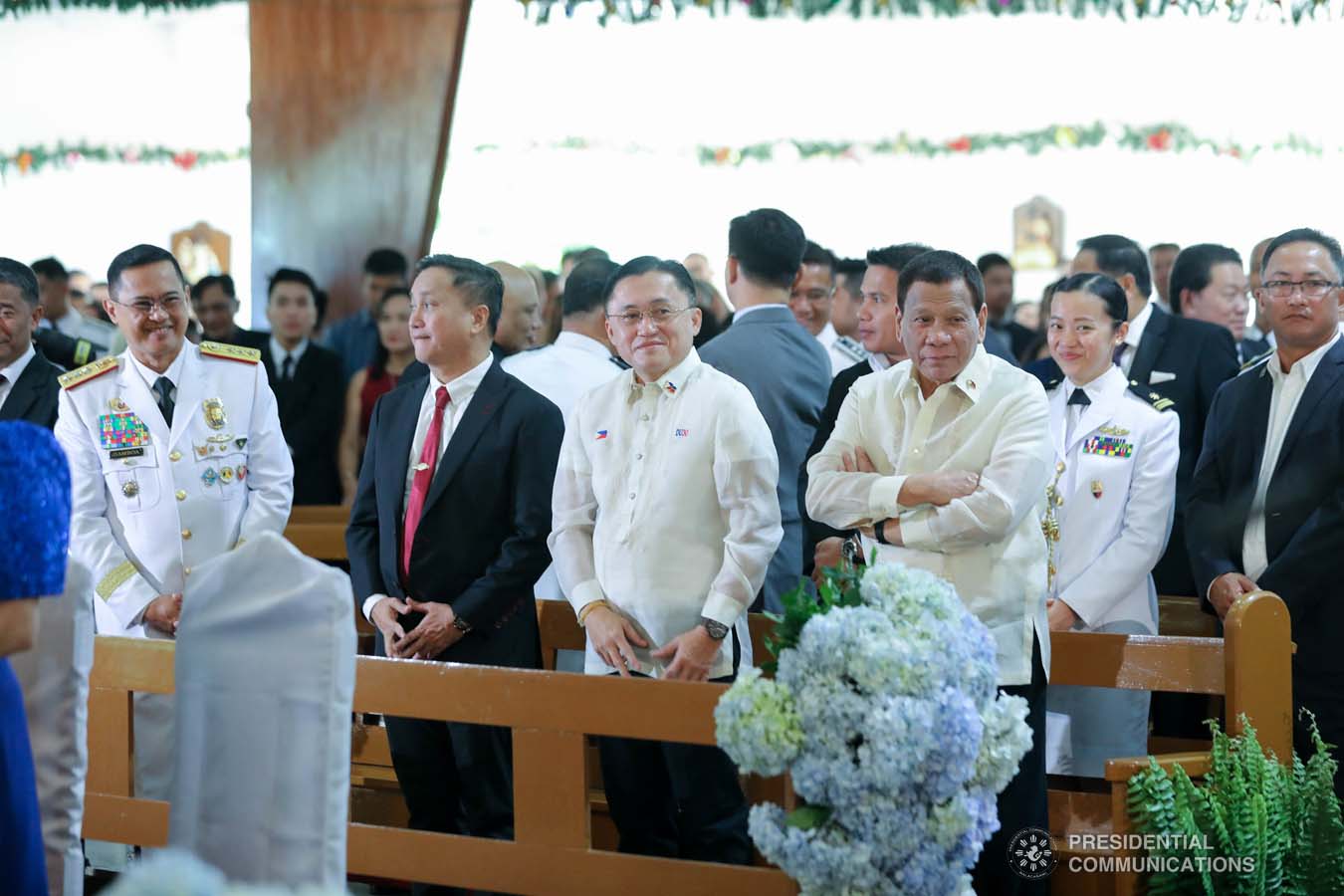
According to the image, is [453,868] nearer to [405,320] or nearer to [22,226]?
[405,320]

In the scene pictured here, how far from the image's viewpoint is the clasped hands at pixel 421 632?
3605 millimetres

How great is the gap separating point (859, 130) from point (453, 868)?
895 centimetres

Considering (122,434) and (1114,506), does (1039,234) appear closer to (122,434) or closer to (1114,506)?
(1114,506)

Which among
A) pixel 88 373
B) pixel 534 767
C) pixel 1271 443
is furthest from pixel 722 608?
pixel 88 373

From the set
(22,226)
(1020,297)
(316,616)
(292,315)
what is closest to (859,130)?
(1020,297)

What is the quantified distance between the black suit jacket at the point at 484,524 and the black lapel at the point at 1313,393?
6.01 feet

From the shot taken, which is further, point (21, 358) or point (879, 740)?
point (21, 358)

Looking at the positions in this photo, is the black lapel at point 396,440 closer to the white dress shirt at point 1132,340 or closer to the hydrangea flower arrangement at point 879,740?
the hydrangea flower arrangement at point 879,740

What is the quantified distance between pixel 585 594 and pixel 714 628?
338 millimetres

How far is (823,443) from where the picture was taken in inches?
151

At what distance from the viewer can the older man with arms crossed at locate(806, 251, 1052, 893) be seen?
10.2 ft

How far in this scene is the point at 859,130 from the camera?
37.2 feet

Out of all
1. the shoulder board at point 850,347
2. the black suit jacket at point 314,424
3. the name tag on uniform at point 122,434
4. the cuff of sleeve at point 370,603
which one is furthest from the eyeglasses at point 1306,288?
the black suit jacket at point 314,424

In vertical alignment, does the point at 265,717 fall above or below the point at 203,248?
below
